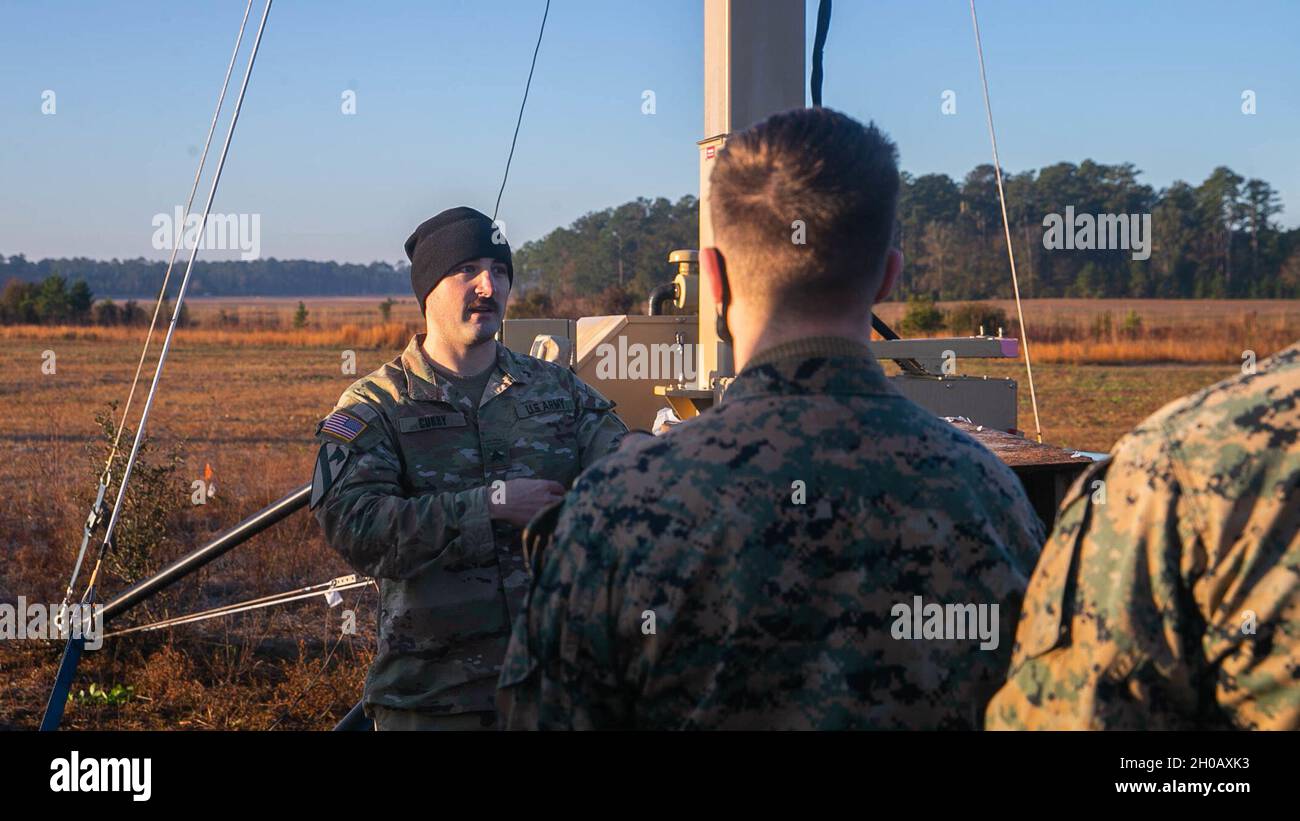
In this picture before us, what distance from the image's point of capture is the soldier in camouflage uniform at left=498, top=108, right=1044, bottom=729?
Result: 170 cm

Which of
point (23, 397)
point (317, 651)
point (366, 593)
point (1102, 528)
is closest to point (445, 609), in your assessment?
point (1102, 528)

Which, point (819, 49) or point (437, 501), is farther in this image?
point (819, 49)

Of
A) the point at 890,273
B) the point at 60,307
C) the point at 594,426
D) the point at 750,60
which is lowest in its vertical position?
the point at 594,426

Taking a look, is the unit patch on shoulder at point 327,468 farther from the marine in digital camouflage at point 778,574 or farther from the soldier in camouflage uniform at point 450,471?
the marine in digital camouflage at point 778,574

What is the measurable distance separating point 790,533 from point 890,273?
1.55 ft

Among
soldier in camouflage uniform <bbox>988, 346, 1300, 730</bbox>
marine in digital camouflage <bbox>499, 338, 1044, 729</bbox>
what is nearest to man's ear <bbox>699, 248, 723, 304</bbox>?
marine in digital camouflage <bbox>499, 338, 1044, 729</bbox>

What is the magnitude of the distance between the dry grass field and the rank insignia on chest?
3.51 m

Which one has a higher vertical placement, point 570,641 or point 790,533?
point 790,533

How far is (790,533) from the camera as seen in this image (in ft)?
5.58

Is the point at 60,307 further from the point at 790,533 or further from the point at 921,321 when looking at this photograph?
the point at 790,533

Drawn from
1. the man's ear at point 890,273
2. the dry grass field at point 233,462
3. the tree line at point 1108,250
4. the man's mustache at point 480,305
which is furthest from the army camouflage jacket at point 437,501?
the tree line at point 1108,250

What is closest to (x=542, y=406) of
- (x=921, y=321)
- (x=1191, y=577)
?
(x=1191, y=577)

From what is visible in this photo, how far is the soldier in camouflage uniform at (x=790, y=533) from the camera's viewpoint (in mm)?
1698

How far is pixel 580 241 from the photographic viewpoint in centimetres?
5431
